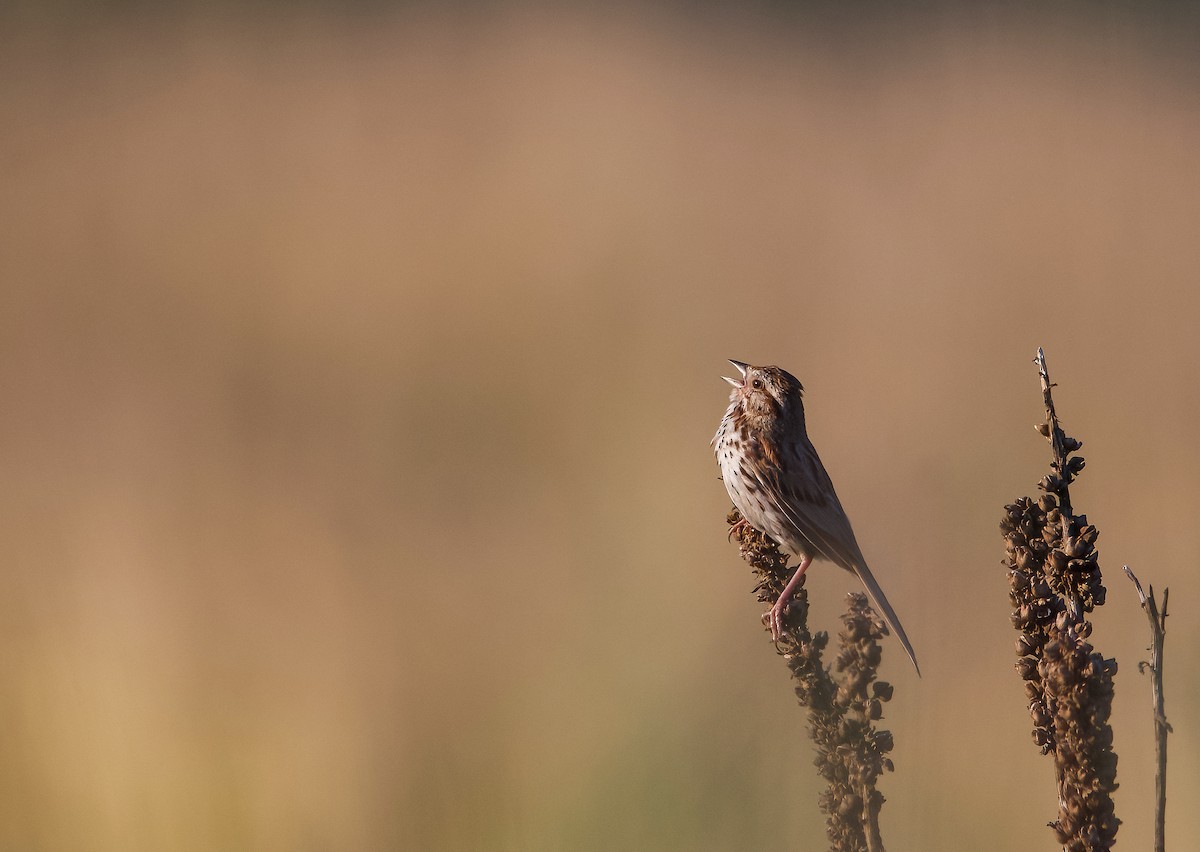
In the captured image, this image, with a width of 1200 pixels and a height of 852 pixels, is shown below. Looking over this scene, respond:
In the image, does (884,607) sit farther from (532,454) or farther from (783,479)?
(532,454)

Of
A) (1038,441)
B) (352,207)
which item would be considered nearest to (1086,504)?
(1038,441)

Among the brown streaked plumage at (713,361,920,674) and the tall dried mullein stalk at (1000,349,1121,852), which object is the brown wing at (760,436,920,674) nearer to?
the brown streaked plumage at (713,361,920,674)

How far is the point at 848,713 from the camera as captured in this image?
2.60 metres

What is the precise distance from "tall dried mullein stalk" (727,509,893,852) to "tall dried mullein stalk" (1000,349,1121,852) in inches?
14.5

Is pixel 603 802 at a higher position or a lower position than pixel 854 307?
lower

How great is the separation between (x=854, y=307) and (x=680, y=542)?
331cm

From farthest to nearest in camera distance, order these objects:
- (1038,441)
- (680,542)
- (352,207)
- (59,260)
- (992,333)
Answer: (352,207) → (59,260) → (992,333) → (1038,441) → (680,542)

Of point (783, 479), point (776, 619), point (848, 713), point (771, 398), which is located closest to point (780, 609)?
point (776, 619)

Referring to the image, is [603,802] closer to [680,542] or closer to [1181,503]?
[680,542]

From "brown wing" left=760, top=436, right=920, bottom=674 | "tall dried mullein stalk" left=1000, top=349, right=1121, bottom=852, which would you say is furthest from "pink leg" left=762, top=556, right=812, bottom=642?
"tall dried mullein stalk" left=1000, top=349, right=1121, bottom=852

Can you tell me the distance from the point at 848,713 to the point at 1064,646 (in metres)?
0.67

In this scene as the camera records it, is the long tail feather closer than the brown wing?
Yes

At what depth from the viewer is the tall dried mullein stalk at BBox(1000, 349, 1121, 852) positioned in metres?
1.96

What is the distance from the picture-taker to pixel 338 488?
6945 millimetres
